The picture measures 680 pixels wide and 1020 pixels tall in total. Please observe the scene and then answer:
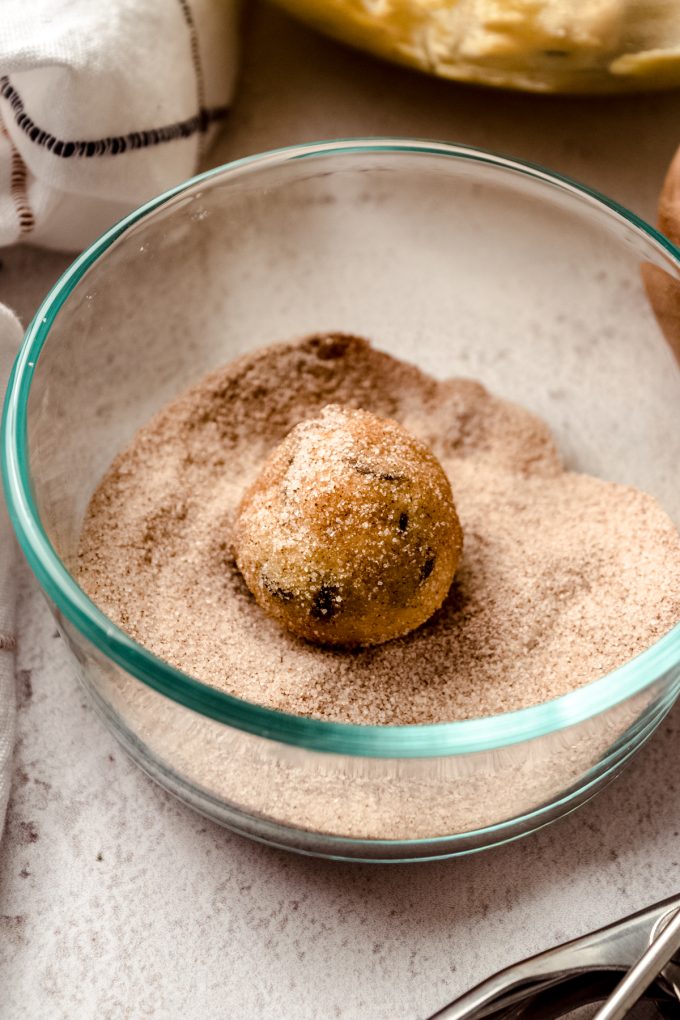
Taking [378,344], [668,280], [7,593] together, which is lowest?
[7,593]

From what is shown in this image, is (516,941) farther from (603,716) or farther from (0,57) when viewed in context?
(0,57)

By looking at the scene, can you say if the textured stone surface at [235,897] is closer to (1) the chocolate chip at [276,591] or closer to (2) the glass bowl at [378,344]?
(2) the glass bowl at [378,344]

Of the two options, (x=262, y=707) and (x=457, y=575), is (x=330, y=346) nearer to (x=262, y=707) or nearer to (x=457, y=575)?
(x=457, y=575)

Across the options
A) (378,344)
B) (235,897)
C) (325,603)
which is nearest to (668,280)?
(378,344)

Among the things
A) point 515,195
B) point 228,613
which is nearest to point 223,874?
point 228,613

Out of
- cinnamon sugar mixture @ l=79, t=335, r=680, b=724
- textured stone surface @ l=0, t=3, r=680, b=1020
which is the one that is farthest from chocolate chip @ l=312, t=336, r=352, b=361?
textured stone surface @ l=0, t=3, r=680, b=1020
